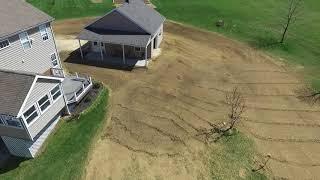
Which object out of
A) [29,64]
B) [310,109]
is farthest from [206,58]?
[29,64]

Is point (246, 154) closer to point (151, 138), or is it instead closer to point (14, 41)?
point (151, 138)

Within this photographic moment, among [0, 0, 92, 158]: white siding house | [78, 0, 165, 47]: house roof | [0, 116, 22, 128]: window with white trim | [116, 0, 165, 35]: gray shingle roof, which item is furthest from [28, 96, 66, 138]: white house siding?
[116, 0, 165, 35]: gray shingle roof

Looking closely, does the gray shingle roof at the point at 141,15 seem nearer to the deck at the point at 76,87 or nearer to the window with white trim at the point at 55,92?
the deck at the point at 76,87

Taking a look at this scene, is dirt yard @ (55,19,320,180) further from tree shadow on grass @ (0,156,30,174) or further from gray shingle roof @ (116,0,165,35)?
tree shadow on grass @ (0,156,30,174)

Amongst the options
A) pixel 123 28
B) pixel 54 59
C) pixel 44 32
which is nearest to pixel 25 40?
pixel 44 32

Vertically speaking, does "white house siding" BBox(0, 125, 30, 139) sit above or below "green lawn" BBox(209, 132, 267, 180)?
above
